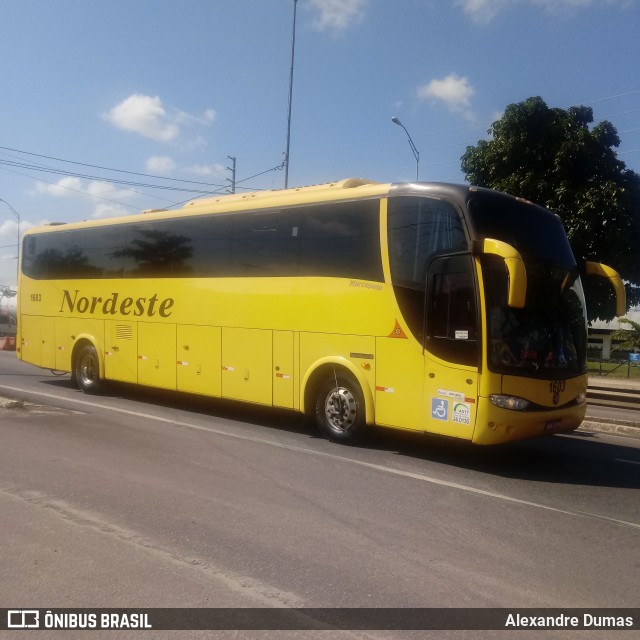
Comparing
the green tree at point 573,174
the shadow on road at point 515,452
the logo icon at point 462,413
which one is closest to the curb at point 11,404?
the shadow on road at point 515,452

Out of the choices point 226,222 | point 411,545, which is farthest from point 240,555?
point 226,222

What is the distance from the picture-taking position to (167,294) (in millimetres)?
13109

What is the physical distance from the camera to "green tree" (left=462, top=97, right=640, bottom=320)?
2675 cm

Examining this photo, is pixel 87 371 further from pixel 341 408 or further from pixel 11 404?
pixel 341 408

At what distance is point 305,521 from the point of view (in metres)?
6.21

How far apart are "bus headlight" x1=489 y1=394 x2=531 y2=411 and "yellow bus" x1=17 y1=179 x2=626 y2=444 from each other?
0.09 ft

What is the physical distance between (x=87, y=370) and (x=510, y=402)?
9916mm

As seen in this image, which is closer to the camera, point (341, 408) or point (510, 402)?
point (510, 402)

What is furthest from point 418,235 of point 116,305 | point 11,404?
point 11,404

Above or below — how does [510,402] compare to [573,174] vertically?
below

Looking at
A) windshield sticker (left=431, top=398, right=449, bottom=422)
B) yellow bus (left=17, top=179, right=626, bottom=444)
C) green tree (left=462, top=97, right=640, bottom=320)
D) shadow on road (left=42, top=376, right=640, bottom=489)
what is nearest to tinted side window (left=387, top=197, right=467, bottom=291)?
yellow bus (left=17, top=179, right=626, bottom=444)

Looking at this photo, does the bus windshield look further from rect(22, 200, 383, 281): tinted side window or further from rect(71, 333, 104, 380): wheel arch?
rect(71, 333, 104, 380): wheel arch

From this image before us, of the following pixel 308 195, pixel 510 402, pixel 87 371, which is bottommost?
pixel 87 371

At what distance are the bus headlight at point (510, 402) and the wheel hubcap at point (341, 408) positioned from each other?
2322 mm
